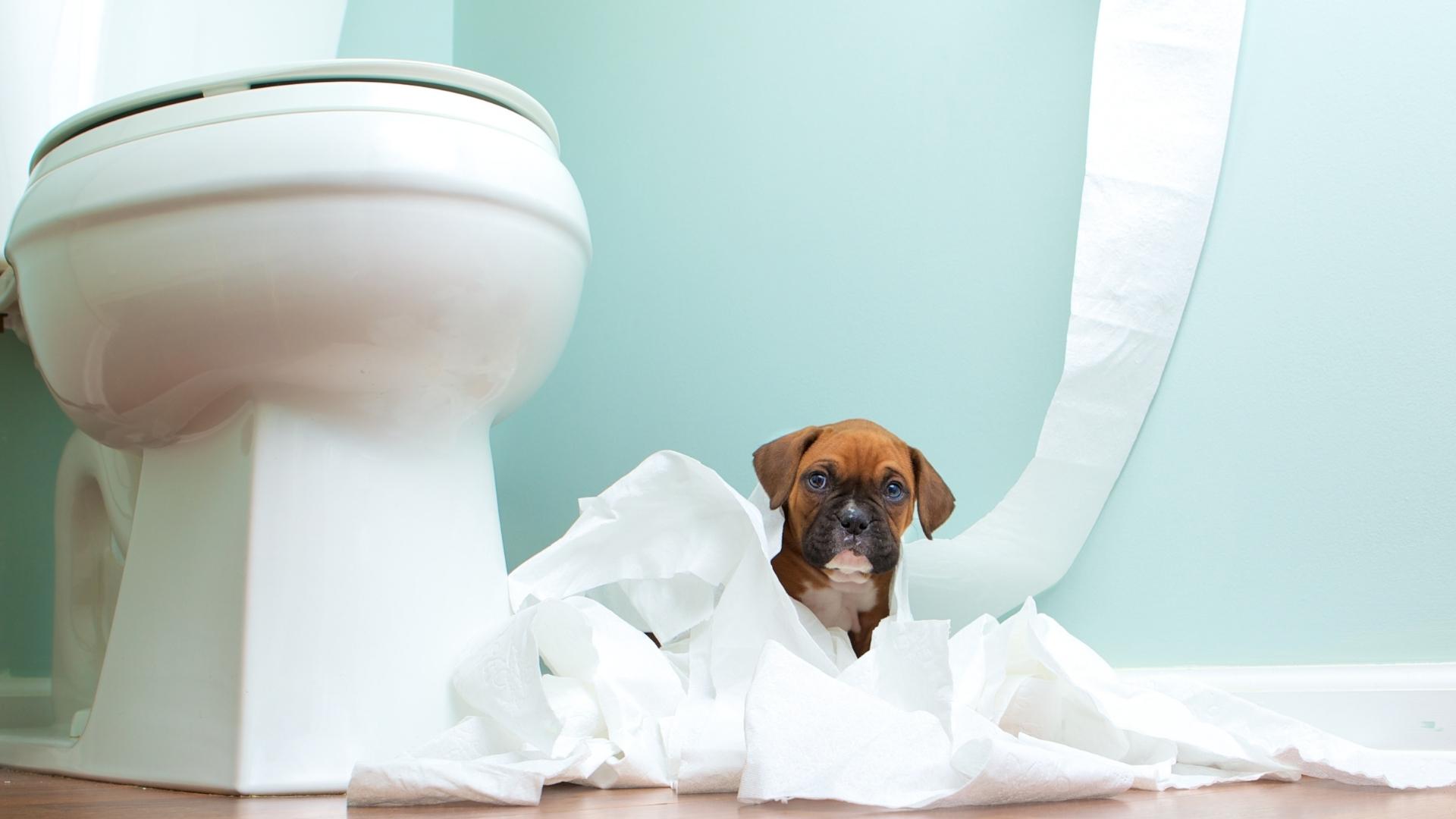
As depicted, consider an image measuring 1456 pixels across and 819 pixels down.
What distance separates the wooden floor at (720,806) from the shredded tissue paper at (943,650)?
1 centimetres

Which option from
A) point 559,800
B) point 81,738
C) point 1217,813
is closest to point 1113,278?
point 1217,813

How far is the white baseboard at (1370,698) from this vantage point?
3.40 ft

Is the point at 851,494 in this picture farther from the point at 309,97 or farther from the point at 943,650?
the point at 309,97

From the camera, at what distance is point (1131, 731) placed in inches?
34.7

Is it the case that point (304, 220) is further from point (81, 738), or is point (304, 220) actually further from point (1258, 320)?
point (1258, 320)

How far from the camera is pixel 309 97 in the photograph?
875 millimetres

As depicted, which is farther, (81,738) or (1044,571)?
(1044,571)

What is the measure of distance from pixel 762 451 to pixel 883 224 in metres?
0.39

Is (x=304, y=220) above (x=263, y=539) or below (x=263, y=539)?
above

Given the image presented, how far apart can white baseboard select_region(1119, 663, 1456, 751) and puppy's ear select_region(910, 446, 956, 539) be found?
331 millimetres

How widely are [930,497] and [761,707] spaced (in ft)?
1.57

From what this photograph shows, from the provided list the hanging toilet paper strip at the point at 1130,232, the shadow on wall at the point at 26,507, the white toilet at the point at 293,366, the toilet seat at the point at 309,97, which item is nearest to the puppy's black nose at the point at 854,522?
the hanging toilet paper strip at the point at 1130,232

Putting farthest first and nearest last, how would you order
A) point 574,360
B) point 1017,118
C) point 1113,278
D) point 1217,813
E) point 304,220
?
point 574,360, point 1017,118, point 1113,278, point 304,220, point 1217,813

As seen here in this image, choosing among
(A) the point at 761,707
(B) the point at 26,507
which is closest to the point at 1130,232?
(A) the point at 761,707
